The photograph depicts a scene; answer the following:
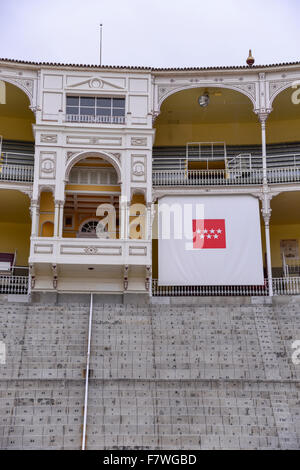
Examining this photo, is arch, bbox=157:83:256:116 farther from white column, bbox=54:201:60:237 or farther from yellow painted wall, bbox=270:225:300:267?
yellow painted wall, bbox=270:225:300:267

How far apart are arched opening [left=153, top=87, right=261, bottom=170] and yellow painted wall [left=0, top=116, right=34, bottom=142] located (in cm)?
580

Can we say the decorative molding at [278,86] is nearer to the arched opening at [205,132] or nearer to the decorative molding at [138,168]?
the arched opening at [205,132]

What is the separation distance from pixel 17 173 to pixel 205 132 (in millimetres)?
9082

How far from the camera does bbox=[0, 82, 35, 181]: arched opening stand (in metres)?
27.1

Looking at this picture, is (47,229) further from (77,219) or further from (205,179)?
(205,179)

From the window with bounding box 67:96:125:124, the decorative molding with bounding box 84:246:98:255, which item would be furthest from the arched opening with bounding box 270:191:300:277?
the decorative molding with bounding box 84:246:98:255

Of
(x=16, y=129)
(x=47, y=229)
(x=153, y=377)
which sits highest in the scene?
(x=16, y=129)

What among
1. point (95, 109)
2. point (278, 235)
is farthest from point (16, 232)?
point (278, 235)

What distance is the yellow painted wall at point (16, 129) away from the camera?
28750mm

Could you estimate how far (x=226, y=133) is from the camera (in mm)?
29531
